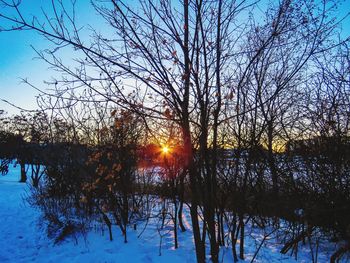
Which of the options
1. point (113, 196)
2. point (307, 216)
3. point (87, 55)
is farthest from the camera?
point (113, 196)

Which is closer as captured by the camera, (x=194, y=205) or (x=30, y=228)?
(x=194, y=205)

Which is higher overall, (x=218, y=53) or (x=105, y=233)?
(x=218, y=53)

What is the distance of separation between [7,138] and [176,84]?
25.4 metres

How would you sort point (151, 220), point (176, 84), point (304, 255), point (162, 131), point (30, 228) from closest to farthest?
point (176, 84) < point (162, 131) < point (304, 255) < point (151, 220) < point (30, 228)

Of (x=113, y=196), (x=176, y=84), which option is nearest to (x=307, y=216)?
(x=113, y=196)

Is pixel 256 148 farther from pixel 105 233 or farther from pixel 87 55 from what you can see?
pixel 105 233

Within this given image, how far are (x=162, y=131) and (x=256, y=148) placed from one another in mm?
1821

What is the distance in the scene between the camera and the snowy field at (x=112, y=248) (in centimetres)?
636

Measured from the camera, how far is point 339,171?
6.98 metres

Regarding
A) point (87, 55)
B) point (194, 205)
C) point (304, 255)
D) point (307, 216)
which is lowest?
point (304, 255)

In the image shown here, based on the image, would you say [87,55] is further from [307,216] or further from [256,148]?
[307,216]

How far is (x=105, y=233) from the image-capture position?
830 cm

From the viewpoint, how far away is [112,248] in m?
7.27

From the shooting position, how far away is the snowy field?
250 inches
